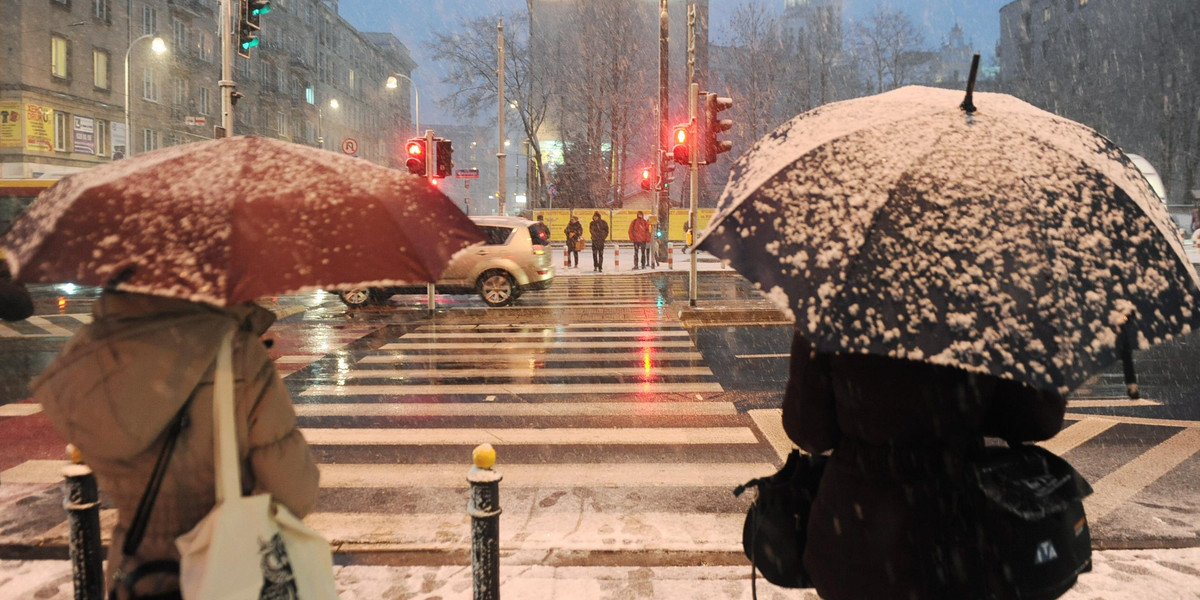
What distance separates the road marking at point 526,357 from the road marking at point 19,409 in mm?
Result: 3526

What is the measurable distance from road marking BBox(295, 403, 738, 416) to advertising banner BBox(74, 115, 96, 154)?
38.9 m

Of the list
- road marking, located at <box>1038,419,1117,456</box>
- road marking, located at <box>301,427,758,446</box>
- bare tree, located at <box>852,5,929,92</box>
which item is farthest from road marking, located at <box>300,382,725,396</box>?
bare tree, located at <box>852,5,929,92</box>

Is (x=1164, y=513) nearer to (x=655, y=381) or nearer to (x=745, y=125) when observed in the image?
(x=655, y=381)

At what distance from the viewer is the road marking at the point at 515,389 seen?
28.7 feet

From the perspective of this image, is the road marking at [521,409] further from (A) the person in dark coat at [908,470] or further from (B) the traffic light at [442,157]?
(B) the traffic light at [442,157]

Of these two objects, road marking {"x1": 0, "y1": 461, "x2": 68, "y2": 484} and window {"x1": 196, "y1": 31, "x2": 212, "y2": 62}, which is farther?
window {"x1": 196, "y1": 31, "x2": 212, "y2": 62}

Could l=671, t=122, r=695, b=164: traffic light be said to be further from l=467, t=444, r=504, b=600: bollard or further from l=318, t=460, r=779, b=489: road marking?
l=467, t=444, r=504, b=600: bollard

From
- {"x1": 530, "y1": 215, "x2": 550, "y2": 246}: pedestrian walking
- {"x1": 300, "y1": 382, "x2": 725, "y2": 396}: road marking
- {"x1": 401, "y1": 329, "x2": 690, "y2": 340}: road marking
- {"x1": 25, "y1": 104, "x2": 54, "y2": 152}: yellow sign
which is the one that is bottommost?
{"x1": 300, "y1": 382, "x2": 725, "y2": 396}: road marking

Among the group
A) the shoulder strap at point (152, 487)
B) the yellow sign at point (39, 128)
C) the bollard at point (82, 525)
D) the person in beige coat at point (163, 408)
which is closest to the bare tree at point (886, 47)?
the yellow sign at point (39, 128)

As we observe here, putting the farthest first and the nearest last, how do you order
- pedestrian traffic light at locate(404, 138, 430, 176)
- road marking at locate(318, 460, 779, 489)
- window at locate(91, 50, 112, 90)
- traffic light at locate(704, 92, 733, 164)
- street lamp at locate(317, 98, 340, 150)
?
street lamp at locate(317, 98, 340, 150) < window at locate(91, 50, 112, 90) < pedestrian traffic light at locate(404, 138, 430, 176) < traffic light at locate(704, 92, 733, 164) < road marking at locate(318, 460, 779, 489)

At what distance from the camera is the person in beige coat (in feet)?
6.29

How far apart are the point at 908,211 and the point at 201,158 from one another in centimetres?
176

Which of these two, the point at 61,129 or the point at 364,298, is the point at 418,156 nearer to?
the point at 364,298

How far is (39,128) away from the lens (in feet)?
121
